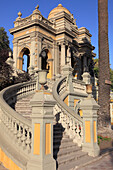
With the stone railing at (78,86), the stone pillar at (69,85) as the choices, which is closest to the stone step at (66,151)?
the stone pillar at (69,85)

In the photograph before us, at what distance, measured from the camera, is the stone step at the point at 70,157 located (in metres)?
6.34

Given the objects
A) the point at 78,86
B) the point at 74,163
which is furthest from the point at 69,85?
the point at 74,163

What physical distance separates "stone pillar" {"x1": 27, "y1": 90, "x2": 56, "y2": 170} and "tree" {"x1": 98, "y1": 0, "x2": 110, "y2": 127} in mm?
7640

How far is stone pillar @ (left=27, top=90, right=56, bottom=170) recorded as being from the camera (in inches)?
208

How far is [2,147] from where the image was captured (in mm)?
6156

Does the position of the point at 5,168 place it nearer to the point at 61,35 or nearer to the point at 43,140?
the point at 43,140

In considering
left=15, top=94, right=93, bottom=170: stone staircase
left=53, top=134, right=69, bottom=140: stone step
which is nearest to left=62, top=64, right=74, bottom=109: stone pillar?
left=15, top=94, right=93, bottom=170: stone staircase

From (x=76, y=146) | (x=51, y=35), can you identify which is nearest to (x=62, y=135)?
(x=76, y=146)

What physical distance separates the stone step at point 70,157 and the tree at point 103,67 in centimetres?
533

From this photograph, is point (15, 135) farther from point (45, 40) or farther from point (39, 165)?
point (45, 40)

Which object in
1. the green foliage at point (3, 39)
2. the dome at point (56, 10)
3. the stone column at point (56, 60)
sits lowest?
the stone column at point (56, 60)

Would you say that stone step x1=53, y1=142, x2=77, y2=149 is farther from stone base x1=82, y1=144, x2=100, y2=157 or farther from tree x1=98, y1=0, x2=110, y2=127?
tree x1=98, y1=0, x2=110, y2=127

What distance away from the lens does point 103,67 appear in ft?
43.9

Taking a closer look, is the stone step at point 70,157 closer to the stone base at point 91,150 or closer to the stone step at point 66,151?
the stone step at point 66,151
